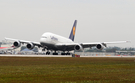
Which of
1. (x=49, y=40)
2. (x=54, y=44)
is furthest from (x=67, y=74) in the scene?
(x=54, y=44)

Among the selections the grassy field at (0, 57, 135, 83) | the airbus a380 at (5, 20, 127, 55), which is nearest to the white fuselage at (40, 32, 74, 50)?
the airbus a380 at (5, 20, 127, 55)

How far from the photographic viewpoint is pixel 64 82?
59.8 ft

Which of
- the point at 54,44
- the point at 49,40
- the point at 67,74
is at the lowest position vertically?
the point at 67,74

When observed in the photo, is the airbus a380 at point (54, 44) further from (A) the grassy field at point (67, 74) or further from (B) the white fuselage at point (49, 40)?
(A) the grassy field at point (67, 74)

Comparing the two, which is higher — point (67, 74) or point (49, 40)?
point (49, 40)

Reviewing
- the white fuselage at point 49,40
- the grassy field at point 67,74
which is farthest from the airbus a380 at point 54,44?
the grassy field at point 67,74

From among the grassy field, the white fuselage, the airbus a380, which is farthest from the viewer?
the airbus a380

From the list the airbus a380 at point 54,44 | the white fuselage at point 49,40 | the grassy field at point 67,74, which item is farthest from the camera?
the airbus a380 at point 54,44

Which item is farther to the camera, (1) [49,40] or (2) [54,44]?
(2) [54,44]

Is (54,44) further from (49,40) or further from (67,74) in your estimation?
(67,74)

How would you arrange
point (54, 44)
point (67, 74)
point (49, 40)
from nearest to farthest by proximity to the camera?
1. point (67, 74)
2. point (49, 40)
3. point (54, 44)

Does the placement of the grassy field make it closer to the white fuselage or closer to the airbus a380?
the white fuselage

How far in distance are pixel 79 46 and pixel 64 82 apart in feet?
210

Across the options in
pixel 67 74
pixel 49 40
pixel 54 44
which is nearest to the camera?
pixel 67 74
